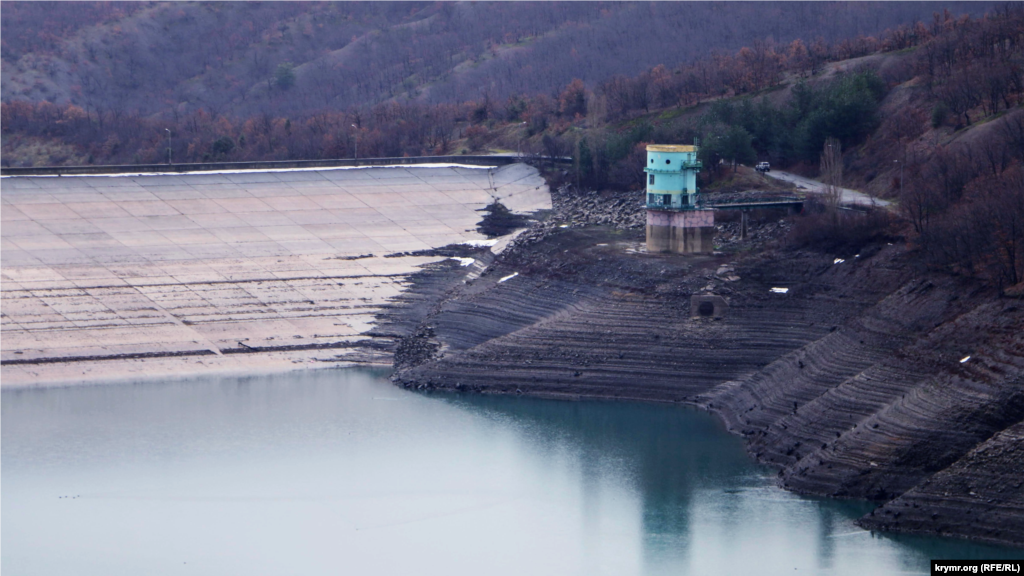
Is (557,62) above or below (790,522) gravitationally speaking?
above

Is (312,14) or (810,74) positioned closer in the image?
(810,74)

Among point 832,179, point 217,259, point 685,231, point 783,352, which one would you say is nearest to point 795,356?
point 783,352

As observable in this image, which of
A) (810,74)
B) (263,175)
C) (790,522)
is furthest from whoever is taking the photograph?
(810,74)

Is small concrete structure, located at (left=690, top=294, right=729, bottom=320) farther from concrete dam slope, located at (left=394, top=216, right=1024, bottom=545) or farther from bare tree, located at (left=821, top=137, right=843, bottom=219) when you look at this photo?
bare tree, located at (left=821, top=137, right=843, bottom=219)

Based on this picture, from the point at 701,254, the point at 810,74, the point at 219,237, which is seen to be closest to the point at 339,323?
the point at 219,237

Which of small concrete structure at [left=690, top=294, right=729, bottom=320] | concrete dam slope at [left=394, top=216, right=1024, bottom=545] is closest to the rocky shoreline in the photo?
concrete dam slope at [left=394, top=216, right=1024, bottom=545]

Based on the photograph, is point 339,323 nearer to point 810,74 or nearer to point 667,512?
point 667,512
